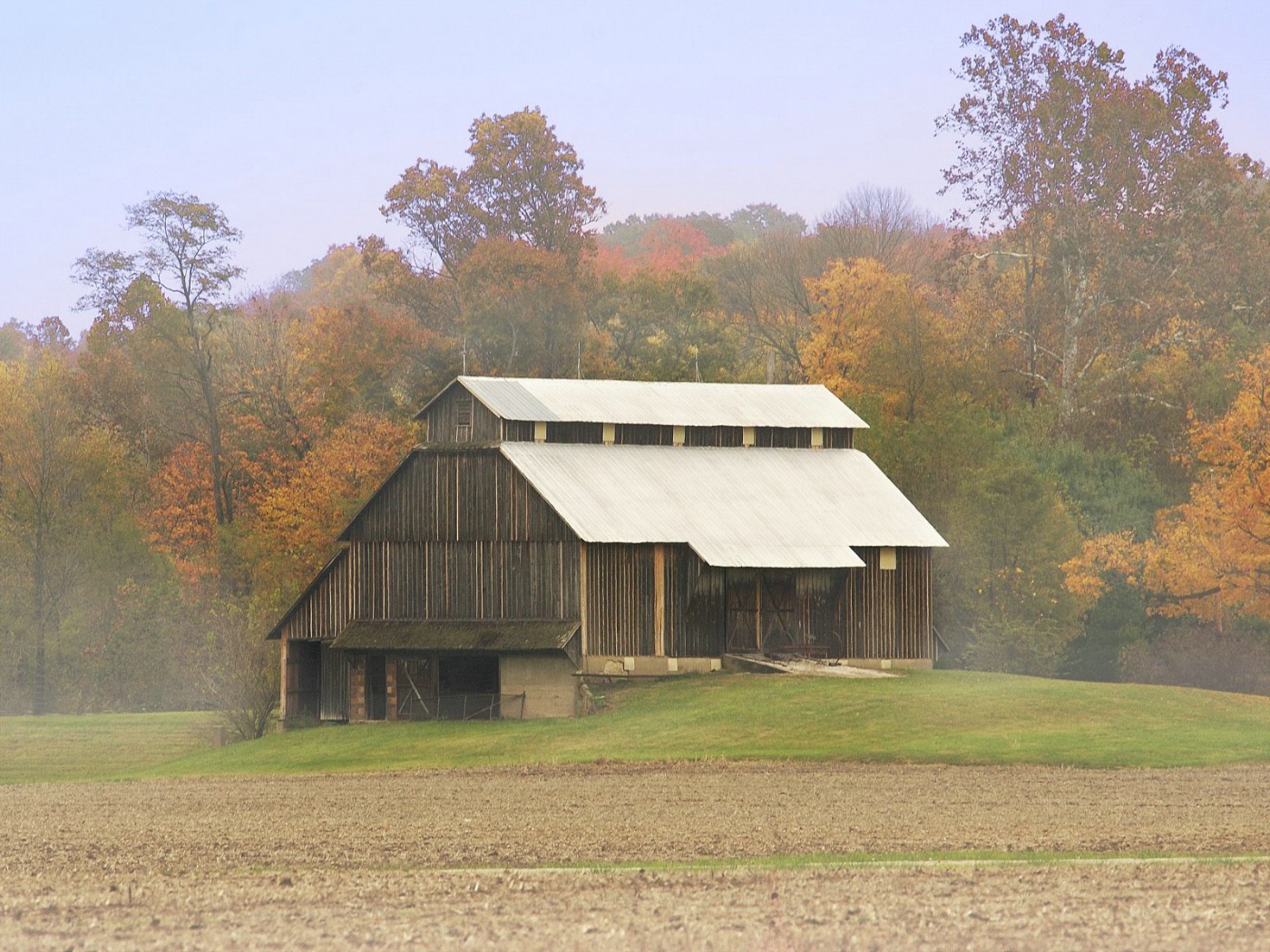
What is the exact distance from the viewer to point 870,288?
3236 inches

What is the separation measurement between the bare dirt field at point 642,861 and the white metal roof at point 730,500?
46.9 ft

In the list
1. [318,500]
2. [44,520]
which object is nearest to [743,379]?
[318,500]

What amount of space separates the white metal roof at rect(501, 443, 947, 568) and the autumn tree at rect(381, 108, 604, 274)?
33215 millimetres

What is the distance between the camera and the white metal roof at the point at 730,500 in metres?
47.7

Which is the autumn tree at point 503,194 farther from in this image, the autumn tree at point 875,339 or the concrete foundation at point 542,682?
the concrete foundation at point 542,682

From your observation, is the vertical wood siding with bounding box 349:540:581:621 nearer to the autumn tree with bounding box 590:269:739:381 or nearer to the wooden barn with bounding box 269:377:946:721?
the wooden barn with bounding box 269:377:946:721

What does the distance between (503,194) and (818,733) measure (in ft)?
169

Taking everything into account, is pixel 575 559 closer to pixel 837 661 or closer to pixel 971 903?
pixel 837 661

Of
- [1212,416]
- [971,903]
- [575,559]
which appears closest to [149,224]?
[575,559]

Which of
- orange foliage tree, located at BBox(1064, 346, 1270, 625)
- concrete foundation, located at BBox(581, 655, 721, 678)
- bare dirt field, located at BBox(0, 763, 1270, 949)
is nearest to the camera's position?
bare dirt field, located at BBox(0, 763, 1270, 949)

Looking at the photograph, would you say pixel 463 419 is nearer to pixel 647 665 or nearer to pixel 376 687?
pixel 376 687

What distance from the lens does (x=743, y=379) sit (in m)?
77.9

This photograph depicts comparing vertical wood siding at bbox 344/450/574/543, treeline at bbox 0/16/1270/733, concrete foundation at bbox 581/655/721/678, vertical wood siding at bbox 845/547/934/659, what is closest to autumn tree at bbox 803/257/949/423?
treeline at bbox 0/16/1270/733

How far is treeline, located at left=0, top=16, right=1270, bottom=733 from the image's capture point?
207 ft
